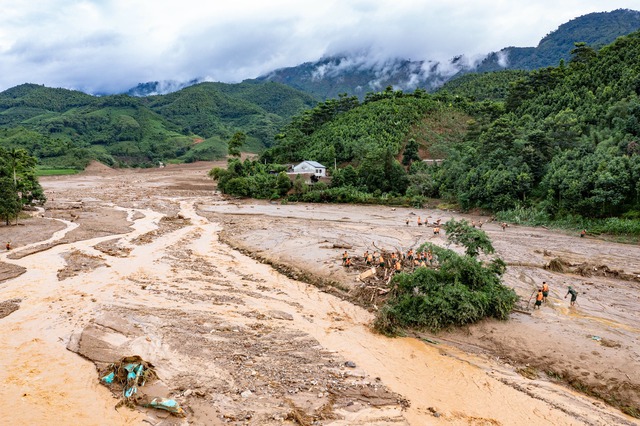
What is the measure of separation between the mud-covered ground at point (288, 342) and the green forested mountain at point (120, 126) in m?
101

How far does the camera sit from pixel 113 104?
172 m

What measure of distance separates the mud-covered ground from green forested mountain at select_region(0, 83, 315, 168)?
10084 centimetres

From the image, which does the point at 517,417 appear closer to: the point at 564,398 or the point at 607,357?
the point at 564,398

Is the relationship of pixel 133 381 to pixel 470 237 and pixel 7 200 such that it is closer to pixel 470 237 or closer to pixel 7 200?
pixel 470 237

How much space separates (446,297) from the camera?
14.5 m

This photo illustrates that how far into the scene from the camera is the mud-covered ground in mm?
10023

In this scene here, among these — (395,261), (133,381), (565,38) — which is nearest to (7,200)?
(133,381)

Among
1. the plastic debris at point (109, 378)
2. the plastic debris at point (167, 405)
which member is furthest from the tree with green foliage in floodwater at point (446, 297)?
the plastic debris at point (109, 378)

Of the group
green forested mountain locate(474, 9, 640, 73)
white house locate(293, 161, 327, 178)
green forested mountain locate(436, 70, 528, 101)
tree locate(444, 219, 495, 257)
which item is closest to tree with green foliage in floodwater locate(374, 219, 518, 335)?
tree locate(444, 219, 495, 257)

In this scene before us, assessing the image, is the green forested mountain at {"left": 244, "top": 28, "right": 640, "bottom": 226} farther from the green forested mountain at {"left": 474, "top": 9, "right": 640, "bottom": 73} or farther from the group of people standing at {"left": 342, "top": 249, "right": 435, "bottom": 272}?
the green forested mountain at {"left": 474, "top": 9, "right": 640, "bottom": 73}

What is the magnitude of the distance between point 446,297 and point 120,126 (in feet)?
528

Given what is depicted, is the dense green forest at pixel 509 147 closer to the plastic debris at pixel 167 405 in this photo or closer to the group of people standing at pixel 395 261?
the group of people standing at pixel 395 261

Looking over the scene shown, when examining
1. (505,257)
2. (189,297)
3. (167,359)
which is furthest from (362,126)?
(167,359)

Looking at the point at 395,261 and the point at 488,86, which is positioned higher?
the point at 488,86
